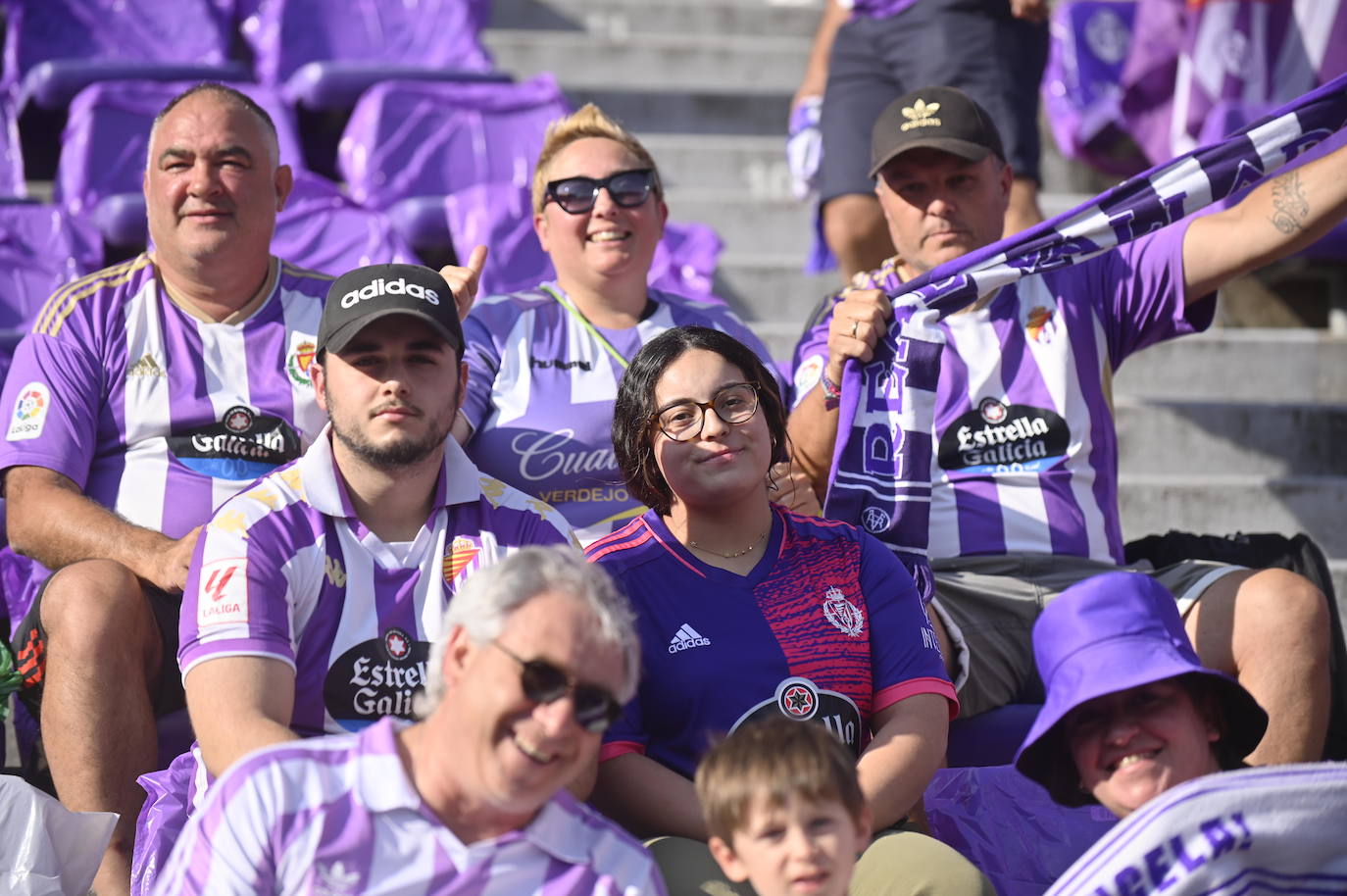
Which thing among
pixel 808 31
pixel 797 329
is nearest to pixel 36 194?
pixel 797 329

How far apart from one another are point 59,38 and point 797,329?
133 inches

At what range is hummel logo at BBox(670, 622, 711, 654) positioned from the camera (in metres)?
2.75

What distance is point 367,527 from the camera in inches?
110

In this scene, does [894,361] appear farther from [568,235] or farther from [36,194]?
[36,194]

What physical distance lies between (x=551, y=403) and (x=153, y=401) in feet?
2.91

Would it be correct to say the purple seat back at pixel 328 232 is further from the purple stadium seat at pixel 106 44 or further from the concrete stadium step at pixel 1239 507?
the concrete stadium step at pixel 1239 507

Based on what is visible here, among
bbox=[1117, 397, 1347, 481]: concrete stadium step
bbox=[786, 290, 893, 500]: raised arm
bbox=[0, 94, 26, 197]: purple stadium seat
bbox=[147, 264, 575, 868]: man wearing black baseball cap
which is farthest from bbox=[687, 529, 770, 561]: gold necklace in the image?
bbox=[0, 94, 26, 197]: purple stadium seat

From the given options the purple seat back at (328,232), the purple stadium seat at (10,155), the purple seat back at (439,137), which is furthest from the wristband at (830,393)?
the purple stadium seat at (10,155)

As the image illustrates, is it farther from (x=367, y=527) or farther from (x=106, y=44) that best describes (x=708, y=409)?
(x=106, y=44)

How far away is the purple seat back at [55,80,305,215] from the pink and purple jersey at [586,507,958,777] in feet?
11.3

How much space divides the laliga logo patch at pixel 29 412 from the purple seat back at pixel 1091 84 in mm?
4497

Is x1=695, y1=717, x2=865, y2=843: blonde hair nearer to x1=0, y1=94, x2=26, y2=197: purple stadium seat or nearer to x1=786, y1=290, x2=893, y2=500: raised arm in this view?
x1=786, y1=290, x2=893, y2=500: raised arm

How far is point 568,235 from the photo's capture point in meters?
3.90

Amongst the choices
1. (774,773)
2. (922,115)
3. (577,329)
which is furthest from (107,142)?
(774,773)
